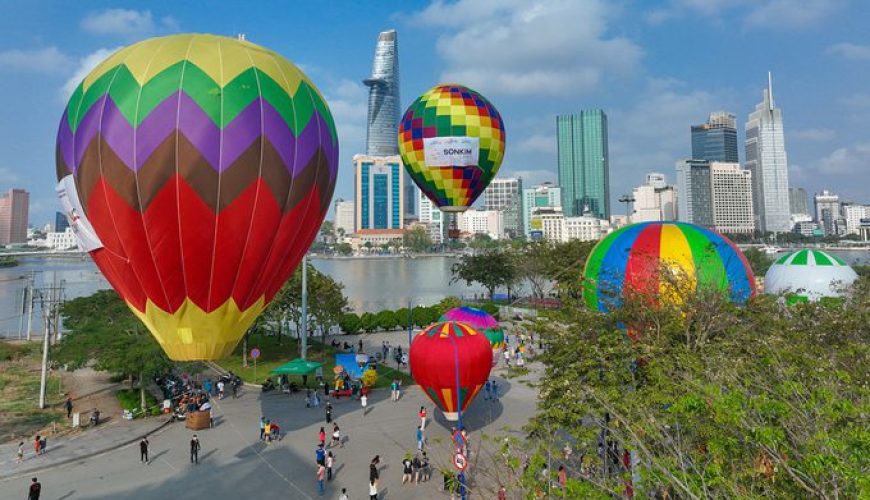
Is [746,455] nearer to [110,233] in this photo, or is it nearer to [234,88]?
[234,88]

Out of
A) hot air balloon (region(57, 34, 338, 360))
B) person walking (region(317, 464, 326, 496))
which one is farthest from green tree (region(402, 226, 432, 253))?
hot air balloon (region(57, 34, 338, 360))

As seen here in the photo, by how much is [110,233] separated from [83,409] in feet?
45.2

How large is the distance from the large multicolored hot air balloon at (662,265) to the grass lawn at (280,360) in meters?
12.0

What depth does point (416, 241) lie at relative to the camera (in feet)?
593

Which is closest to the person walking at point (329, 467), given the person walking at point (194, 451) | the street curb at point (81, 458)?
the person walking at point (194, 451)

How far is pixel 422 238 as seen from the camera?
183 meters

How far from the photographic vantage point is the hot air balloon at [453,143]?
30.5 metres

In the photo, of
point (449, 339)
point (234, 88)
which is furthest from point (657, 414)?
point (234, 88)

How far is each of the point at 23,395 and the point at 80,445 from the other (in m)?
9.55

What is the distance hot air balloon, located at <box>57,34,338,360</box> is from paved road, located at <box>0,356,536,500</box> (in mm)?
3981

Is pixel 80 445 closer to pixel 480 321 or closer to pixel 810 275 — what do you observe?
pixel 480 321

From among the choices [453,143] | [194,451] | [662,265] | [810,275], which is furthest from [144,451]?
[810,275]

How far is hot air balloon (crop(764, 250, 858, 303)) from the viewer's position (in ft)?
81.6

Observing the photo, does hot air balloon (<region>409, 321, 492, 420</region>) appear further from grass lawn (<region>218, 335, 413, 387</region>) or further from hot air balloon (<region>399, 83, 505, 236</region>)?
hot air balloon (<region>399, 83, 505, 236</region>)
